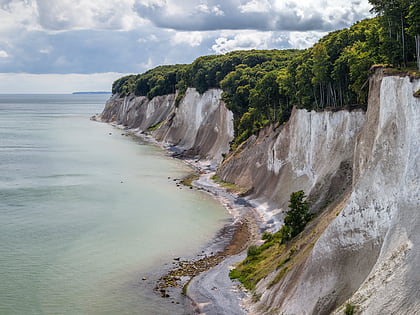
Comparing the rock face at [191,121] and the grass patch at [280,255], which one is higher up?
the rock face at [191,121]

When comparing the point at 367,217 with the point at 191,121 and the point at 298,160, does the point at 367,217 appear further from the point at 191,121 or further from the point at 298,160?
the point at 191,121

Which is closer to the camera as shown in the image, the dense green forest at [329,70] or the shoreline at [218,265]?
the shoreline at [218,265]

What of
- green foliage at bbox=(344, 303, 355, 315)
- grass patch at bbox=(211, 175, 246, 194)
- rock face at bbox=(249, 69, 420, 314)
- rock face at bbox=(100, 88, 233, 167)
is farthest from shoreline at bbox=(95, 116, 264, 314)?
rock face at bbox=(100, 88, 233, 167)

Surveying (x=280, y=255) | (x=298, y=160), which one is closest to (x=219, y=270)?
(x=280, y=255)

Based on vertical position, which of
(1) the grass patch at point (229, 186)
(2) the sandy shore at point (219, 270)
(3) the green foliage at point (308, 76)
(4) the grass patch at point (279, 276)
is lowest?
(2) the sandy shore at point (219, 270)

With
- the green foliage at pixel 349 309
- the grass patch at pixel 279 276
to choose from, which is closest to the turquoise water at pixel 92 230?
the grass patch at pixel 279 276

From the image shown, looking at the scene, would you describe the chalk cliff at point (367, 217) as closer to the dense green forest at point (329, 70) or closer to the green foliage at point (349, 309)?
the green foliage at point (349, 309)

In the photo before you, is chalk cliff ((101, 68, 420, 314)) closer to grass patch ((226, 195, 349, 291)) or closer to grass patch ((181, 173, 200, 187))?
grass patch ((226, 195, 349, 291))
